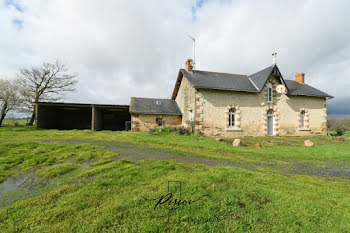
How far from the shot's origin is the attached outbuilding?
48.8 ft

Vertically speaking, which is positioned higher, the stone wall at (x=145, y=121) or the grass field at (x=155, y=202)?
the stone wall at (x=145, y=121)

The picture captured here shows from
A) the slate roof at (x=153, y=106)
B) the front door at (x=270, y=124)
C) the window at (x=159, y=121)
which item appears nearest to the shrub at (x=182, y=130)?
the window at (x=159, y=121)

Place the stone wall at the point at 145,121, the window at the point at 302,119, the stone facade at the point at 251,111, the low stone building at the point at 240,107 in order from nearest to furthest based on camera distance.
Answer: the stone facade at the point at 251,111 → the low stone building at the point at 240,107 → the stone wall at the point at 145,121 → the window at the point at 302,119

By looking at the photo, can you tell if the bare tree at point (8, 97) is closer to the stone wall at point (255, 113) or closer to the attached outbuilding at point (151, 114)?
the attached outbuilding at point (151, 114)

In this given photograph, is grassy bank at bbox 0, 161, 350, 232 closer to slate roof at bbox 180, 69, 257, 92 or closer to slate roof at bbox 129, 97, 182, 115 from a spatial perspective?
slate roof at bbox 180, 69, 257, 92

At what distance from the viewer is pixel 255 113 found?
544 inches

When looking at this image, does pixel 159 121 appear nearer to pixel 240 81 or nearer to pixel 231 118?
pixel 231 118

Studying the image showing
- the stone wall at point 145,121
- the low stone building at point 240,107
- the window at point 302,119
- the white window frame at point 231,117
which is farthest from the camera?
the window at point 302,119

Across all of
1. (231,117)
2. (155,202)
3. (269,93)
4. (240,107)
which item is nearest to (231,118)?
(231,117)

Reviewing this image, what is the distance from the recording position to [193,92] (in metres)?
13.0

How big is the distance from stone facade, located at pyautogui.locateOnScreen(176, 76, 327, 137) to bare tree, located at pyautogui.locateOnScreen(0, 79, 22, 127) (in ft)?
72.4

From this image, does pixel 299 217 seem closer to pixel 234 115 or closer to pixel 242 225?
pixel 242 225

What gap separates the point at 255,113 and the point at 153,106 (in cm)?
1069

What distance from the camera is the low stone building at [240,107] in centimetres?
1294
